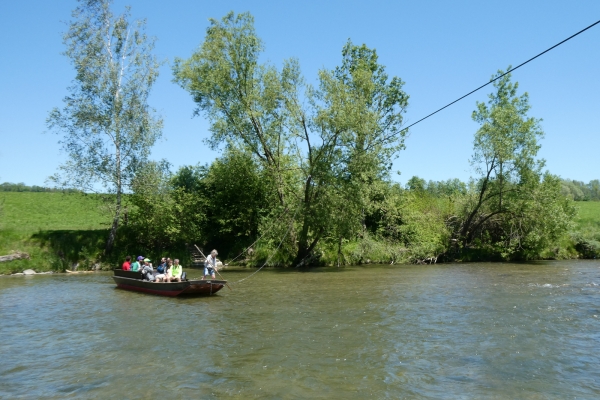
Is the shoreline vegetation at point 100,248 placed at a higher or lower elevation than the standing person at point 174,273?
higher

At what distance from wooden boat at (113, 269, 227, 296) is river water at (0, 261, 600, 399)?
1.42 ft

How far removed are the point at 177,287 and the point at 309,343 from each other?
926 cm

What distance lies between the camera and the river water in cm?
912

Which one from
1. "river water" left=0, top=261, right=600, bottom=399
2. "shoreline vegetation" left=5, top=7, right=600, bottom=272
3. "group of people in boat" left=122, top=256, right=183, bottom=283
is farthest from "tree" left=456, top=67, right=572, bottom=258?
"group of people in boat" left=122, top=256, right=183, bottom=283

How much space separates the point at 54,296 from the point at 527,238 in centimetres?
3062

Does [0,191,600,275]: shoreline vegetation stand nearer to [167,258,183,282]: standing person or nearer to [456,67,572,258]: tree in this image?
[456,67,572,258]: tree

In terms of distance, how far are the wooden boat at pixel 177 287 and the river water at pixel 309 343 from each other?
0.43m

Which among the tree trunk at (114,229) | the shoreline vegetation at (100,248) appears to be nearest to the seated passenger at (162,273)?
the tree trunk at (114,229)

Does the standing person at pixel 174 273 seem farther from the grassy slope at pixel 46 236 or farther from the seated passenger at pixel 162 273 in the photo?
the grassy slope at pixel 46 236

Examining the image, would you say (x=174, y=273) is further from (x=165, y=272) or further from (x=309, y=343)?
(x=309, y=343)

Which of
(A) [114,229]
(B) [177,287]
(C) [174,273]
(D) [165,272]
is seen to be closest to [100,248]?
(A) [114,229]

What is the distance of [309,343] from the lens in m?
12.2

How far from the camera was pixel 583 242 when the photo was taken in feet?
127

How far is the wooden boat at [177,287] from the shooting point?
19625 mm
